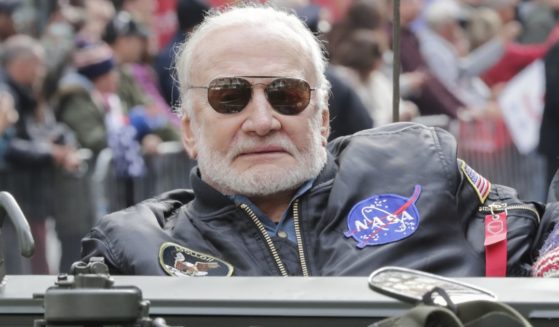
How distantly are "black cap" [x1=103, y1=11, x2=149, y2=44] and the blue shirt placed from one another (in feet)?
21.1

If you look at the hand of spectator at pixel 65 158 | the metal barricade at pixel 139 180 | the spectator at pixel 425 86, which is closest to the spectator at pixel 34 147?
the hand of spectator at pixel 65 158

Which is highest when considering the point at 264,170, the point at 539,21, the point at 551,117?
the point at 264,170

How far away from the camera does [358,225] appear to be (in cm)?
409

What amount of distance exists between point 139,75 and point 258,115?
6.43 metres

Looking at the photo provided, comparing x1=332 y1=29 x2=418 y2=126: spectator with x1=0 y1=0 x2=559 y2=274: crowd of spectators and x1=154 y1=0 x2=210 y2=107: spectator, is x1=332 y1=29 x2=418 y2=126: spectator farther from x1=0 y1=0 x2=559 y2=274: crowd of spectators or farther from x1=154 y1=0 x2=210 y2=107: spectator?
x1=154 y1=0 x2=210 y2=107: spectator

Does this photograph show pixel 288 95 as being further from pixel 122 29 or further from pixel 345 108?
pixel 122 29

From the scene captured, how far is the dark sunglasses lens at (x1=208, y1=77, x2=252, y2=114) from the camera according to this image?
4.27 metres

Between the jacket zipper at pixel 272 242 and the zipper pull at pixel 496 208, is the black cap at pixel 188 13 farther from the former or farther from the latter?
the zipper pull at pixel 496 208

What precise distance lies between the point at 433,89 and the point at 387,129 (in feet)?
22.0

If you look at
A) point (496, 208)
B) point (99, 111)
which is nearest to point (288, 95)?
point (496, 208)

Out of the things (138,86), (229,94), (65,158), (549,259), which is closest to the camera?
(549,259)

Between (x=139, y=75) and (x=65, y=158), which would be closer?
(x=65, y=158)

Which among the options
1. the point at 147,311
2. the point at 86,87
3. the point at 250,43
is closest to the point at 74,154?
the point at 86,87

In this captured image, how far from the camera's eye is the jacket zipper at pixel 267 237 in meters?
3.99
